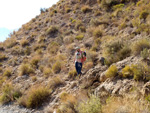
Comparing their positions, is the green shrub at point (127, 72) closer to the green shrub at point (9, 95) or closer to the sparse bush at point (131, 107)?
the sparse bush at point (131, 107)

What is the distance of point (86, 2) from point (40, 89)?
1444 cm

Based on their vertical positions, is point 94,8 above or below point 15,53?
above

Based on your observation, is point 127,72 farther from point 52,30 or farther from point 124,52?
point 52,30

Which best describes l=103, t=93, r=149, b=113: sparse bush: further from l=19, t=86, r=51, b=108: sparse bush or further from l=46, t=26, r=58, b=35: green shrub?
l=46, t=26, r=58, b=35: green shrub

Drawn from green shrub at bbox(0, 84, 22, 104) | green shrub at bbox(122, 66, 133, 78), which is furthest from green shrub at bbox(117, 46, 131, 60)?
green shrub at bbox(0, 84, 22, 104)

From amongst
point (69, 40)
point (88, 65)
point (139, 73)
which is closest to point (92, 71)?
point (88, 65)

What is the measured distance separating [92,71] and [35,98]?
287cm

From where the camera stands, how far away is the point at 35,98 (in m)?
5.43

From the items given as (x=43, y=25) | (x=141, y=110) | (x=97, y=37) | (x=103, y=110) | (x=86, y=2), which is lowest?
(x=103, y=110)

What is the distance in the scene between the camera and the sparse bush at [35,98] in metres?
5.34

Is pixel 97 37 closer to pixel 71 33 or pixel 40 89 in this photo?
pixel 71 33

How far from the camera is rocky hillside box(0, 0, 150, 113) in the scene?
333 centimetres

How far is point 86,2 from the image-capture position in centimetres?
1650

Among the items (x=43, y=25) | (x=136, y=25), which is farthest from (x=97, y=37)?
(x=43, y=25)
